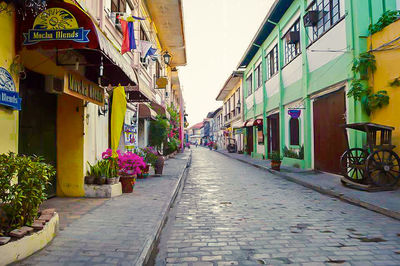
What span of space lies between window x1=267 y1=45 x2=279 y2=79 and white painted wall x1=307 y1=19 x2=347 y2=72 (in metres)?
5.18

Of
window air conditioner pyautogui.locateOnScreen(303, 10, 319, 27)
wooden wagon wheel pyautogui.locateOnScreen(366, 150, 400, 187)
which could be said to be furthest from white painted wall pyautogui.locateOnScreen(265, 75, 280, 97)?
wooden wagon wheel pyautogui.locateOnScreen(366, 150, 400, 187)

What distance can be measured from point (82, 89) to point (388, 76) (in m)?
8.33

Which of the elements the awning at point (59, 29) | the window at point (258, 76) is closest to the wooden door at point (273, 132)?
the window at point (258, 76)

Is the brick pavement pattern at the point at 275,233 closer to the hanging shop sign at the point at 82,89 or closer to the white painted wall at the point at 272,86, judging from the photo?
the hanging shop sign at the point at 82,89

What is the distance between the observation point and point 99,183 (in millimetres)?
6977

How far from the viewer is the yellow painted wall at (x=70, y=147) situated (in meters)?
6.79

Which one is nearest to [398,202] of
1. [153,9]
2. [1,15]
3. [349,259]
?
[349,259]

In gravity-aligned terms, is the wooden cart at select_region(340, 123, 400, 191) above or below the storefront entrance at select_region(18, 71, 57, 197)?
below

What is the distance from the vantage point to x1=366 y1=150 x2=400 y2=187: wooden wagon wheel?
25.5 feet

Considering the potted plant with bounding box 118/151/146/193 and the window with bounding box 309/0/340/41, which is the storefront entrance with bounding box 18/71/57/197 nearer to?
the potted plant with bounding box 118/151/146/193

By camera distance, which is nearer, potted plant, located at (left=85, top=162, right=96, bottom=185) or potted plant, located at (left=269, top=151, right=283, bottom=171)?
potted plant, located at (left=85, top=162, right=96, bottom=185)

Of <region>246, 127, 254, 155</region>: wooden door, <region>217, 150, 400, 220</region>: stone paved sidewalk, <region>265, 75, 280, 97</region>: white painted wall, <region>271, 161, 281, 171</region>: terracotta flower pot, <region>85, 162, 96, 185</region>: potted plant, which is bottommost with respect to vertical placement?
<region>217, 150, 400, 220</region>: stone paved sidewalk

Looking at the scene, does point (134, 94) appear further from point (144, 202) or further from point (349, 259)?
point (349, 259)

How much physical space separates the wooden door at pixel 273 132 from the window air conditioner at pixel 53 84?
14.6 m
